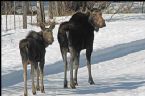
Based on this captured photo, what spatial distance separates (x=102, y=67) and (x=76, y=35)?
10.9 ft

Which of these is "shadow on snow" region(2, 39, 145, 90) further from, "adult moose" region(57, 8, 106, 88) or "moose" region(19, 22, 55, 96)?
"moose" region(19, 22, 55, 96)

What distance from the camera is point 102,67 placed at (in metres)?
15.2

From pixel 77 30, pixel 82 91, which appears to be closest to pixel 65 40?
pixel 77 30

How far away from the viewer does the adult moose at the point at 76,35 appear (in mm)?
12102

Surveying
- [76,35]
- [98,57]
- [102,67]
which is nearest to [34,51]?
[76,35]

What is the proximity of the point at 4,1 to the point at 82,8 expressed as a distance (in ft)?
17.2

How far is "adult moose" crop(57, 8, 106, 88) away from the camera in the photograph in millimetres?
12102

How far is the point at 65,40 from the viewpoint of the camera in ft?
39.8

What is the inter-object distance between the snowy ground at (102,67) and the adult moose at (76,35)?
0.71 metres

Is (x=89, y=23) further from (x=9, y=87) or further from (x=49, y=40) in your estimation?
(x=9, y=87)

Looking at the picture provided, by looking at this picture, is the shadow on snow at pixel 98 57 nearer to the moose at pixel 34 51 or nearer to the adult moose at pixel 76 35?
the adult moose at pixel 76 35

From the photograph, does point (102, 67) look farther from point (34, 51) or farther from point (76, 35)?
point (34, 51)

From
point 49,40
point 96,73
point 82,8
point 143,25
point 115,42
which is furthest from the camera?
point 82,8

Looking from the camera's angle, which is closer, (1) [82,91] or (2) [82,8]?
(1) [82,91]
